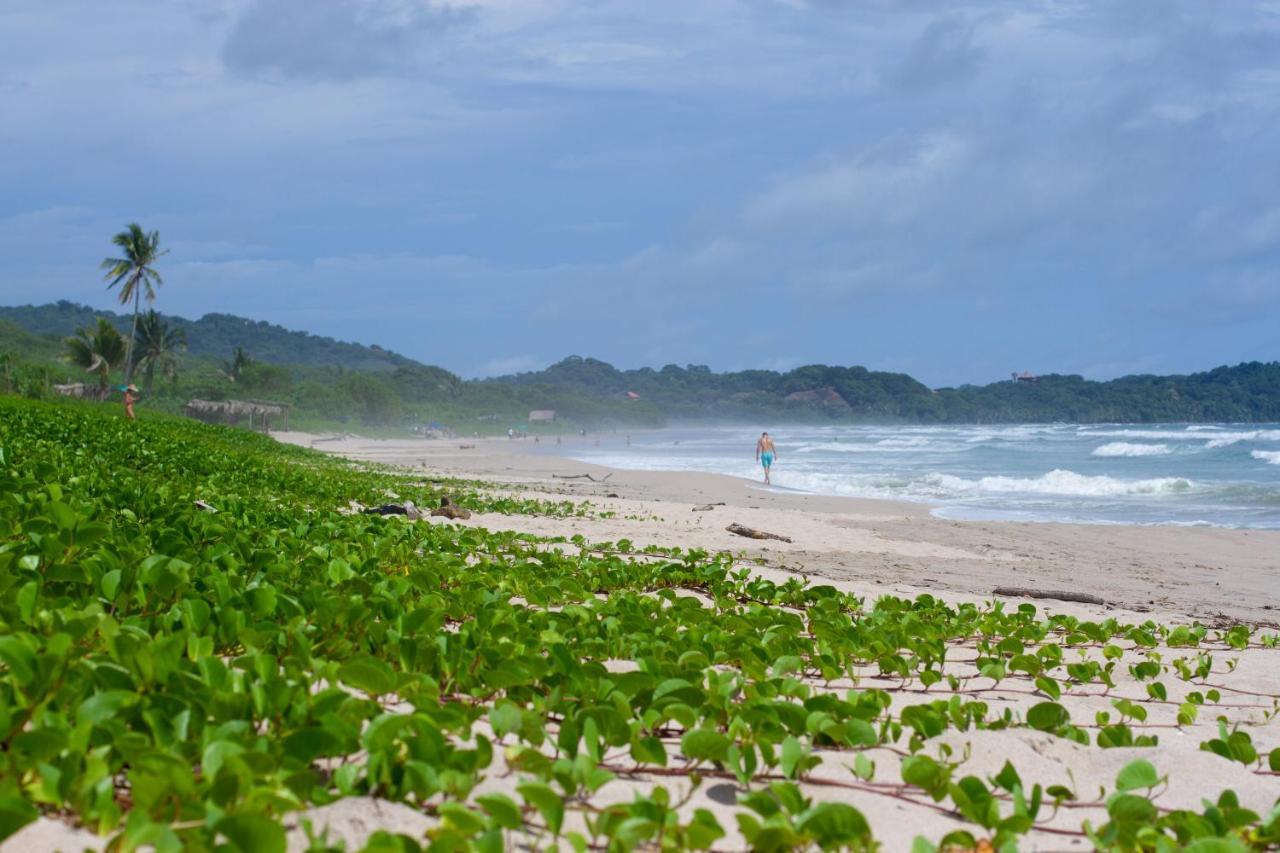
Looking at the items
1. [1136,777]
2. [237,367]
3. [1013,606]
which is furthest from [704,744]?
[237,367]

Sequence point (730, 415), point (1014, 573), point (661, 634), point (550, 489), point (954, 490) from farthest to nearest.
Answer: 1. point (730, 415)
2. point (954, 490)
3. point (550, 489)
4. point (1014, 573)
5. point (661, 634)

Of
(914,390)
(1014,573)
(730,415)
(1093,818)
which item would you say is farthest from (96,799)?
(914,390)

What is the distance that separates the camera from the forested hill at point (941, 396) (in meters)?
121

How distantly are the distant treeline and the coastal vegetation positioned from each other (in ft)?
205

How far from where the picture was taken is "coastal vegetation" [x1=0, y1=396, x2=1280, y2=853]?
1920mm

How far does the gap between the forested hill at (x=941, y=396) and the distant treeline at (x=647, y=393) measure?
0.17m

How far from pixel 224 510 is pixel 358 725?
4240mm

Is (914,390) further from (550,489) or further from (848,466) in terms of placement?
(550,489)

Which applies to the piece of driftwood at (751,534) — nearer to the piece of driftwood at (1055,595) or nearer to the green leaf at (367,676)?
the piece of driftwood at (1055,595)

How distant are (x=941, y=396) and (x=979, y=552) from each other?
14898 cm

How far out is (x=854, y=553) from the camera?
442 inches

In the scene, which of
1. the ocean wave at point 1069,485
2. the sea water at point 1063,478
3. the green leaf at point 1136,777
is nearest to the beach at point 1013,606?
the green leaf at point 1136,777

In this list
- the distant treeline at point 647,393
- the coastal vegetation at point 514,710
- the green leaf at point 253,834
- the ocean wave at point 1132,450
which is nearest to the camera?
the green leaf at point 253,834

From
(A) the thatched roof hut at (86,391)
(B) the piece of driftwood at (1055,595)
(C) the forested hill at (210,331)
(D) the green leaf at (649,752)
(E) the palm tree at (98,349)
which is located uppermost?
(C) the forested hill at (210,331)
